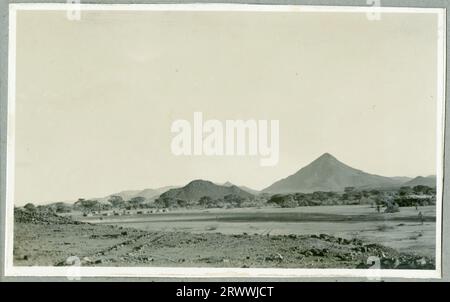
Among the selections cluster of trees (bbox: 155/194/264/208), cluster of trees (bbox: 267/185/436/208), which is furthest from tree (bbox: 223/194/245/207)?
cluster of trees (bbox: 267/185/436/208)

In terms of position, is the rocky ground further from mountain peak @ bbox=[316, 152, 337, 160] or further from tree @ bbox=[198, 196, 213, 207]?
mountain peak @ bbox=[316, 152, 337, 160]

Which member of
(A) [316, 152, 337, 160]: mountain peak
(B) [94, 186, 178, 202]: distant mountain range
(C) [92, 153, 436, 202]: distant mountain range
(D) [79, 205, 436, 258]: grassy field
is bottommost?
(D) [79, 205, 436, 258]: grassy field

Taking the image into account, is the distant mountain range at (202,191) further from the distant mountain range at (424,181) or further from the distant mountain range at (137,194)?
the distant mountain range at (424,181)

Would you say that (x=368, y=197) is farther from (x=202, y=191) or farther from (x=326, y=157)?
(x=202, y=191)

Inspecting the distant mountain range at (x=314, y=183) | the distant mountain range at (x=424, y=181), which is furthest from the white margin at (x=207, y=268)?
the distant mountain range at (x=314, y=183)

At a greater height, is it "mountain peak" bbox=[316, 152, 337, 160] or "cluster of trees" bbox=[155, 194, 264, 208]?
"mountain peak" bbox=[316, 152, 337, 160]

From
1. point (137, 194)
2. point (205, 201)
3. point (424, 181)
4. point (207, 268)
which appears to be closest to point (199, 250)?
point (207, 268)
